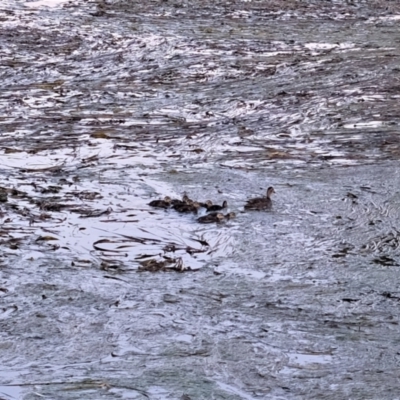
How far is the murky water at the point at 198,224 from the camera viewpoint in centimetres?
424

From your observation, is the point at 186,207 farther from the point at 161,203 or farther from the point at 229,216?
the point at 229,216

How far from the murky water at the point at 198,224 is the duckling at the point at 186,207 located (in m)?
0.10

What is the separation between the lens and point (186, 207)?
6090 millimetres

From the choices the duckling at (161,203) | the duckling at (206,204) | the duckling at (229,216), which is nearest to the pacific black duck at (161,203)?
the duckling at (161,203)

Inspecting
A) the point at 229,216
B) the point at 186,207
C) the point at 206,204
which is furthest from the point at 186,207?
the point at 229,216

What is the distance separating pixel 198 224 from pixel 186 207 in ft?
0.76

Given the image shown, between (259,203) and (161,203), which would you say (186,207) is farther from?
(259,203)

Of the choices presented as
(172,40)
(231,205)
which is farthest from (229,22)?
(231,205)

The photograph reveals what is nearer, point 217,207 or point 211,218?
point 211,218

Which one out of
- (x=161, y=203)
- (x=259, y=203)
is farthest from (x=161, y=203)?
(x=259, y=203)

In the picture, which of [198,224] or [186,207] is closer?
[198,224]

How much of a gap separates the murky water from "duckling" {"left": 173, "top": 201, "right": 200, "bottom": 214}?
0.33 feet

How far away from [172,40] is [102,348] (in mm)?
7995

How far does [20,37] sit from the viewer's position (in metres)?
11.9
